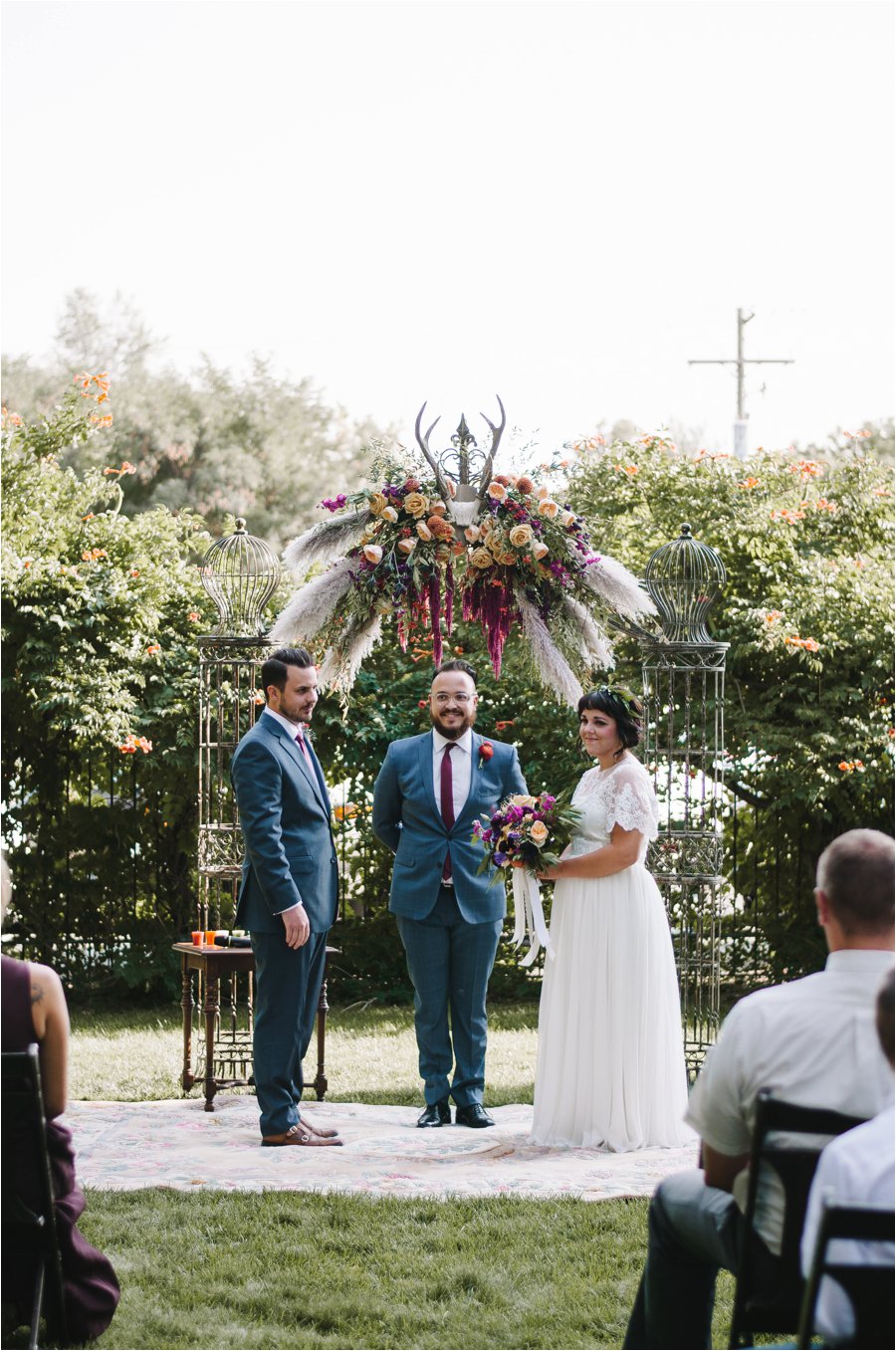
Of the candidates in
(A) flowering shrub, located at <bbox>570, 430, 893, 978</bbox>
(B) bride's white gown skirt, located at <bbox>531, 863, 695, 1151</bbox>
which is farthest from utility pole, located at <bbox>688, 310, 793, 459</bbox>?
(B) bride's white gown skirt, located at <bbox>531, 863, 695, 1151</bbox>

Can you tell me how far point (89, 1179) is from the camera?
4.85m

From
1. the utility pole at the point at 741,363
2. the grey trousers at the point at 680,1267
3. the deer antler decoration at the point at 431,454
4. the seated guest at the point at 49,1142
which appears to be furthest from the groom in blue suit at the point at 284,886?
the utility pole at the point at 741,363

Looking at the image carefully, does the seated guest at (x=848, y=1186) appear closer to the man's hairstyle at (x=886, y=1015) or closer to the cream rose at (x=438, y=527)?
the man's hairstyle at (x=886, y=1015)

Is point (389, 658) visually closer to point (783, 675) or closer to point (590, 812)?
point (783, 675)

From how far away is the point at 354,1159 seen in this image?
206 inches

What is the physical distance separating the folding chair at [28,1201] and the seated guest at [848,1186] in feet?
5.07

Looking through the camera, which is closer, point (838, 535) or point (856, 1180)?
point (856, 1180)

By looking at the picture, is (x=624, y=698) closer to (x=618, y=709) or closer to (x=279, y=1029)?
(x=618, y=709)

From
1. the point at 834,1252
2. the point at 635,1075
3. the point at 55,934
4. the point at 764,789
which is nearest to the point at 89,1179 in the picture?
the point at 635,1075

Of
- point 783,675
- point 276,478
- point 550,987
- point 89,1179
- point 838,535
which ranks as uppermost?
point 276,478

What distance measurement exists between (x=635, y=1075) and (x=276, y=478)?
24070mm

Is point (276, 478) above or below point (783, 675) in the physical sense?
above

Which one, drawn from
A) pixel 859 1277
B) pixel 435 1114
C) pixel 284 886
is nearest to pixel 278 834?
pixel 284 886

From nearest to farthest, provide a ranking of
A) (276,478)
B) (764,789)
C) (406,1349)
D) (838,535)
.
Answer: (406,1349) → (764,789) → (838,535) → (276,478)
